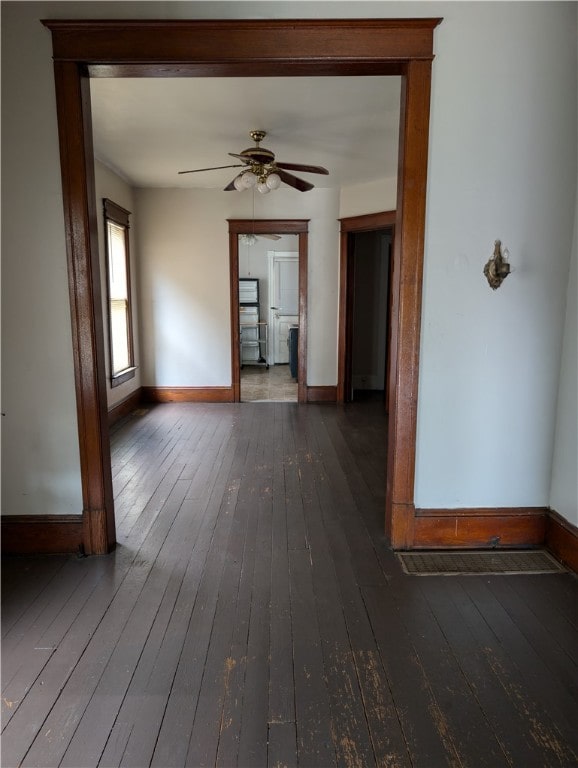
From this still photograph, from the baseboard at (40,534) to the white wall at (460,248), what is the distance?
0.05m

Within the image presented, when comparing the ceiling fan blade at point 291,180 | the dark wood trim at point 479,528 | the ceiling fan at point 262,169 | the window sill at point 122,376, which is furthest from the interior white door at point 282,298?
the dark wood trim at point 479,528

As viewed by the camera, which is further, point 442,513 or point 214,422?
point 214,422

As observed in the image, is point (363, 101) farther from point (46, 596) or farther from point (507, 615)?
point (46, 596)

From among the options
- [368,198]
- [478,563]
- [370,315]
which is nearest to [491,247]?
[478,563]

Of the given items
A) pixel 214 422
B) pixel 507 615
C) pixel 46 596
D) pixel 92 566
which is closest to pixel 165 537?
pixel 92 566

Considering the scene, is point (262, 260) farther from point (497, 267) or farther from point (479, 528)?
point (479, 528)

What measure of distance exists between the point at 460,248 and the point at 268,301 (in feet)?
24.5

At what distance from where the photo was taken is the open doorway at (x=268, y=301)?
9516 mm

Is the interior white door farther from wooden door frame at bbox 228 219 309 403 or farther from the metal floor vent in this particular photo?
the metal floor vent

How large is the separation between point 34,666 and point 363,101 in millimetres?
3773

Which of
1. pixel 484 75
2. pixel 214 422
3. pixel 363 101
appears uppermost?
pixel 363 101

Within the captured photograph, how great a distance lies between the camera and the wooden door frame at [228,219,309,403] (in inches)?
244

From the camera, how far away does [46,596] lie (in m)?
2.23

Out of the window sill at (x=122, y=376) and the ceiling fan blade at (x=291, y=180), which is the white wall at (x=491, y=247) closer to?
the ceiling fan blade at (x=291, y=180)
